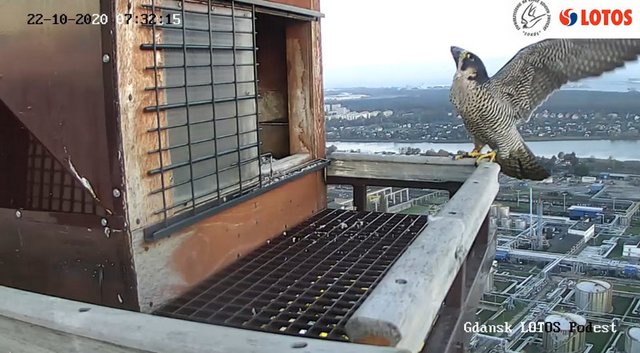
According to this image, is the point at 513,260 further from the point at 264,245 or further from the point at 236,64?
the point at 236,64

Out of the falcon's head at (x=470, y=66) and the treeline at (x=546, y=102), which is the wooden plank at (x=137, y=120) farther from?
the treeline at (x=546, y=102)

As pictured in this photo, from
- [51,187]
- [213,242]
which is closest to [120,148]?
[51,187]

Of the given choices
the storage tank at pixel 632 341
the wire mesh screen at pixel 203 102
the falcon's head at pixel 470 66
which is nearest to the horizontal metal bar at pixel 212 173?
the wire mesh screen at pixel 203 102

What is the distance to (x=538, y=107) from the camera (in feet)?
13.7

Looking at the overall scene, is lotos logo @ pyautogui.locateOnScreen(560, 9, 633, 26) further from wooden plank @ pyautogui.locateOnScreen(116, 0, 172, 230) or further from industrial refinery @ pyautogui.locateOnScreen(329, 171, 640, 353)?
wooden plank @ pyautogui.locateOnScreen(116, 0, 172, 230)

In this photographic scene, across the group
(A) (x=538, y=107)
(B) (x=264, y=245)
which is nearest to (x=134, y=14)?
(B) (x=264, y=245)

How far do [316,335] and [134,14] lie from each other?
1.24 meters

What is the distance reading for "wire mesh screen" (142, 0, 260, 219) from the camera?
2.22 m

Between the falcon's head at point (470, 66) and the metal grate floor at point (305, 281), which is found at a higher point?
the falcon's head at point (470, 66)

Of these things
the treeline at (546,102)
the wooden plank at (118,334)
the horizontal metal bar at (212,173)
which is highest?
the treeline at (546,102)

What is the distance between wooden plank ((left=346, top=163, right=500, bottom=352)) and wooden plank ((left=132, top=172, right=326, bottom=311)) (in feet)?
3.19

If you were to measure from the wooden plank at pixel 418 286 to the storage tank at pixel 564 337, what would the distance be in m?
2.70

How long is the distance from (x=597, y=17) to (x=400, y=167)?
1700 millimetres

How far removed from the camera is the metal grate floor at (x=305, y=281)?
215 cm
